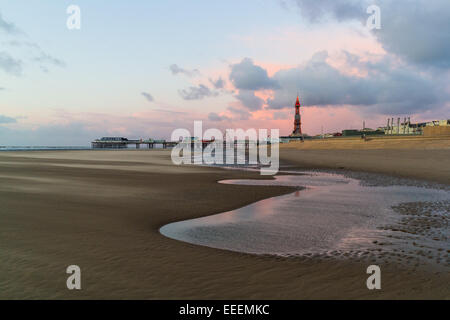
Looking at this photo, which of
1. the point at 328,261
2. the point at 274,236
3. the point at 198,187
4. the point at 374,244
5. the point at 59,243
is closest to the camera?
the point at 328,261

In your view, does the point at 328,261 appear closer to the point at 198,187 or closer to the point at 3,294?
the point at 3,294

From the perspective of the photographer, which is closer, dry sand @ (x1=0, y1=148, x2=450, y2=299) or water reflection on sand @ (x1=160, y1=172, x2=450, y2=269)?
dry sand @ (x1=0, y1=148, x2=450, y2=299)

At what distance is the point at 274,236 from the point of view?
775 cm

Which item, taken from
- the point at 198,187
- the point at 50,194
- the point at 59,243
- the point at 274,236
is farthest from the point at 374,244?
the point at 50,194

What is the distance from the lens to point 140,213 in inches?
393

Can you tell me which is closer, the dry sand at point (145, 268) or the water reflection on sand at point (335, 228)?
the dry sand at point (145, 268)

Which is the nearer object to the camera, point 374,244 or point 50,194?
point 374,244

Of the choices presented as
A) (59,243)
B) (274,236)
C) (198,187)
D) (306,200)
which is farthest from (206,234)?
(198,187)

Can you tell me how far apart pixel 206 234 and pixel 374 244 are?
4256mm

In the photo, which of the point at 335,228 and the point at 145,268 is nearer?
the point at 145,268

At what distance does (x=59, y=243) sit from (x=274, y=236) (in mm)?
5241
